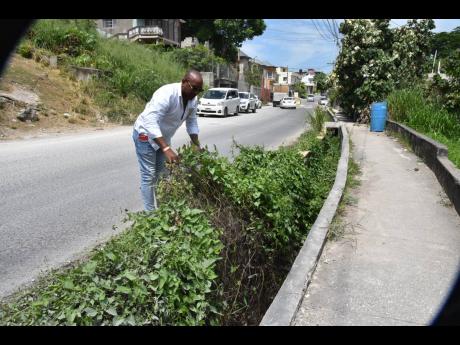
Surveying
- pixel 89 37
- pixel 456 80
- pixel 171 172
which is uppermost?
pixel 89 37

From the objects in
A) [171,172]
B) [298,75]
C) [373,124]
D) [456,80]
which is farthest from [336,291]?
[298,75]

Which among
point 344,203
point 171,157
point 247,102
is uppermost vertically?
point 171,157

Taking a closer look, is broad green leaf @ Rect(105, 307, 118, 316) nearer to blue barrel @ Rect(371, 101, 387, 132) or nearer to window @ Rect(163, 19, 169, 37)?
blue barrel @ Rect(371, 101, 387, 132)

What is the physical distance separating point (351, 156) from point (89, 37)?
17445 mm

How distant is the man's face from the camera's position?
425cm

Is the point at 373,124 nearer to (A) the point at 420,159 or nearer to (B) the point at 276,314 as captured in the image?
(A) the point at 420,159

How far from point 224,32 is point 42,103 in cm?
3665

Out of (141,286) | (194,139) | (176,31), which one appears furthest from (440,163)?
(176,31)

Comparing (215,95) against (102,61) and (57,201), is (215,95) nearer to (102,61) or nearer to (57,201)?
(102,61)

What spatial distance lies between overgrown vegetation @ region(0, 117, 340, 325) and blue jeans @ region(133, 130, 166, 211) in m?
0.43

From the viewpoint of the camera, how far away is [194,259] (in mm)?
3139

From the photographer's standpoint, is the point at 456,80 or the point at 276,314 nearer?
the point at 276,314

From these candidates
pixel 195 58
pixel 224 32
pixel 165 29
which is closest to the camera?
pixel 195 58

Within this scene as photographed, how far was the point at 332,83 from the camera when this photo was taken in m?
22.6
